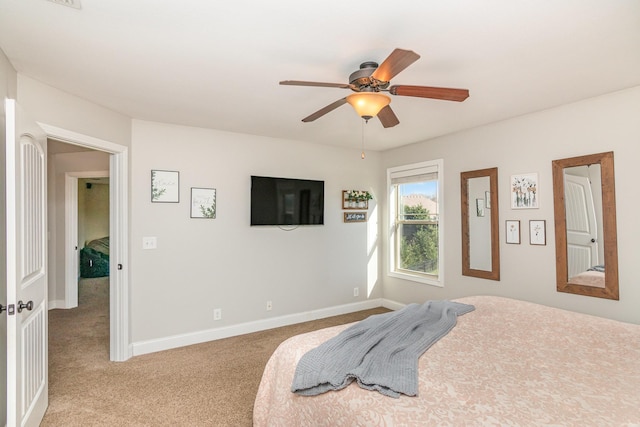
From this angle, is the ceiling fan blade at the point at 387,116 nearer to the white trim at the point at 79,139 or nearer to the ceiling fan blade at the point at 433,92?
the ceiling fan blade at the point at 433,92

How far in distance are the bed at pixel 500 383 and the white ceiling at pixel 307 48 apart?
172 centimetres

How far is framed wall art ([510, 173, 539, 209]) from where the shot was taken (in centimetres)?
322

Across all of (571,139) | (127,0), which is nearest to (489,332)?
(571,139)

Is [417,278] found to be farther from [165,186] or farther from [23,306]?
[23,306]

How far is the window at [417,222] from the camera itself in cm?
429

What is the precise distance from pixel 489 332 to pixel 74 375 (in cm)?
338

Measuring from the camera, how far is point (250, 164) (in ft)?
13.4

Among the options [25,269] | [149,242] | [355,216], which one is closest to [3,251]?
[25,269]

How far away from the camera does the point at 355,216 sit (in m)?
4.86

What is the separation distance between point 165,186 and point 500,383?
3383 mm

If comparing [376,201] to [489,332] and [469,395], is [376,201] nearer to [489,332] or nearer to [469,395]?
[489,332]

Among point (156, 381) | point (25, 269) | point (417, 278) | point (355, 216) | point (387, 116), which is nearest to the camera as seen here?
point (25, 269)

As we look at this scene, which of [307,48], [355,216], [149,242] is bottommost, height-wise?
[149,242]

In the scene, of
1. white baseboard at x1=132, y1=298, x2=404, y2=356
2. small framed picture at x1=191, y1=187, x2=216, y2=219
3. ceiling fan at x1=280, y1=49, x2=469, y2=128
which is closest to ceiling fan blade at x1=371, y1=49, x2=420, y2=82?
ceiling fan at x1=280, y1=49, x2=469, y2=128
